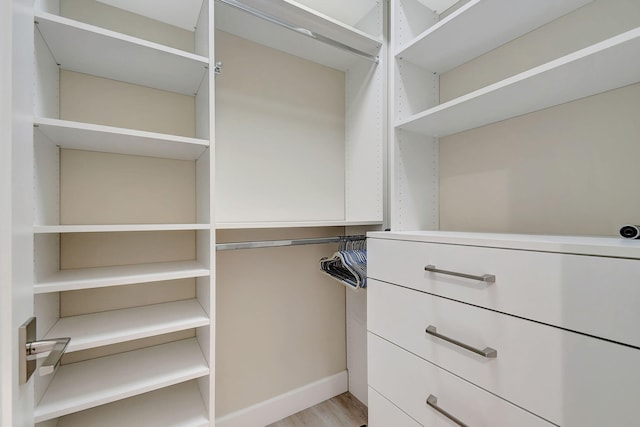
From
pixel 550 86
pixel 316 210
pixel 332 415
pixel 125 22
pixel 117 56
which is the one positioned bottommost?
pixel 332 415

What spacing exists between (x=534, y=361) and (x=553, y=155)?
81 centimetres

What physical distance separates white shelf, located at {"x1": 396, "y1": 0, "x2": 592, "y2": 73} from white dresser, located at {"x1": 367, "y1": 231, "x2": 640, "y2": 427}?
0.88 m

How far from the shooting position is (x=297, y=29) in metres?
1.40

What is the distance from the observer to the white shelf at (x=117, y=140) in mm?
948

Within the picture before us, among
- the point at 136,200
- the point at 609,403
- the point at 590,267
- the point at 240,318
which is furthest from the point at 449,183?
the point at 136,200

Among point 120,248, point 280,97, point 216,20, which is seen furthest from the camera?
point 280,97

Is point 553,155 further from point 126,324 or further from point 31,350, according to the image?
point 126,324

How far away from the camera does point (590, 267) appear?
2.14 ft

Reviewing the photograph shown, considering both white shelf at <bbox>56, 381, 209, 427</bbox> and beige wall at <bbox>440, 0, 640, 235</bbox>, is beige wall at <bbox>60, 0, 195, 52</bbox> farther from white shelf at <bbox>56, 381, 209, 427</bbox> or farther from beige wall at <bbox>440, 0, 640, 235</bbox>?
white shelf at <bbox>56, 381, 209, 427</bbox>

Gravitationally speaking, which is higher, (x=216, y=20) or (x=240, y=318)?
(x=216, y=20)

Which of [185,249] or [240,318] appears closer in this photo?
[185,249]

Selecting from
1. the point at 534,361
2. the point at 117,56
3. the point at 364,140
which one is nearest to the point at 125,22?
the point at 117,56

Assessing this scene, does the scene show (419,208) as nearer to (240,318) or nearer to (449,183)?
(449,183)

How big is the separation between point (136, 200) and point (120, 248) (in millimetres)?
232
